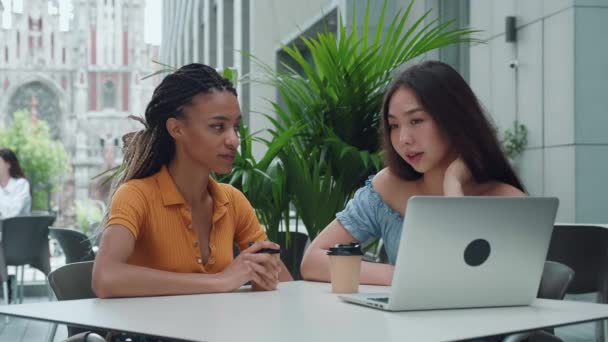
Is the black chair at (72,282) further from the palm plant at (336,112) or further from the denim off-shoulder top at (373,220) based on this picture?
the palm plant at (336,112)

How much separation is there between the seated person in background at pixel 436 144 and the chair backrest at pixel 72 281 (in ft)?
1.74

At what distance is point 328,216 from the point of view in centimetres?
343

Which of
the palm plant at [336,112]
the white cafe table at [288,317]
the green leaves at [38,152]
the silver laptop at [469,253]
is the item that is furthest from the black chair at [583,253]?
the green leaves at [38,152]

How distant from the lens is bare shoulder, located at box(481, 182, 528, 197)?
2080 millimetres

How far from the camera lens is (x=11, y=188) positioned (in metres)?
7.31

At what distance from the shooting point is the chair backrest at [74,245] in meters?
3.83

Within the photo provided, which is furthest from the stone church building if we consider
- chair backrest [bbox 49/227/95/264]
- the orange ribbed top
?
the orange ribbed top

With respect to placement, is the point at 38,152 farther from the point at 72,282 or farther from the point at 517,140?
the point at 72,282

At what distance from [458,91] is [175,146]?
72 centimetres

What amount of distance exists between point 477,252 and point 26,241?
195 inches

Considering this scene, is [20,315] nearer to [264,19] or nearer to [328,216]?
[328,216]

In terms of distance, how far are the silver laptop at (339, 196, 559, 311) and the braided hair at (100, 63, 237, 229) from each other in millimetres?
703

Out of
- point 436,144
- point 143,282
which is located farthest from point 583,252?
point 143,282

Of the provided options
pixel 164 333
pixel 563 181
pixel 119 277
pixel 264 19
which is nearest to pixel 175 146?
pixel 119 277
